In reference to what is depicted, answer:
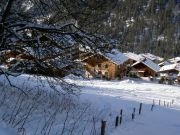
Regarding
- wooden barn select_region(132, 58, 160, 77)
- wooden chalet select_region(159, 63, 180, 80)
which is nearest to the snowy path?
wooden barn select_region(132, 58, 160, 77)

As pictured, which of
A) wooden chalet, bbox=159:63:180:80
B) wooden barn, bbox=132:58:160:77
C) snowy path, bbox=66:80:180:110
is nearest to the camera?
snowy path, bbox=66:80:180:110

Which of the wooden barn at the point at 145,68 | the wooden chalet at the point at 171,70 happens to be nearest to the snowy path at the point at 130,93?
the wooden barn at the point at 145,68

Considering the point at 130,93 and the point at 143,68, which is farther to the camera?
the point at 143,68

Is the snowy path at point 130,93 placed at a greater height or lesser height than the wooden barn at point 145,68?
lesser

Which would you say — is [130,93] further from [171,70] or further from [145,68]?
[171,70]

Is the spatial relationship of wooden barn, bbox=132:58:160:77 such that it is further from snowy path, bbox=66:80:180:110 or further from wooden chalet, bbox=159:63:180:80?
snowy path, bbox=66:80:180:110

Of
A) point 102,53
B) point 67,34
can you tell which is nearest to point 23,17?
point 67,34

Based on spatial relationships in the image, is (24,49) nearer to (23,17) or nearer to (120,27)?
(23,17)

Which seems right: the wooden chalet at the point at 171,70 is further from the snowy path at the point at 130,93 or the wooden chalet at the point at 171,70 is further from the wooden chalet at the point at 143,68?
the snowy path at the point at 130,93

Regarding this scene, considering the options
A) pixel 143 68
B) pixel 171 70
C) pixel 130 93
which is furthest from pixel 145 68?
pixel 130 93

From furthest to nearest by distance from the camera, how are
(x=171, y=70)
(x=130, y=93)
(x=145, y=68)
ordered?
A: (x=171, y=70) → (x=145, y=68) → (x=130, y=93)

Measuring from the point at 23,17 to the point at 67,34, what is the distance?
1.29 meters

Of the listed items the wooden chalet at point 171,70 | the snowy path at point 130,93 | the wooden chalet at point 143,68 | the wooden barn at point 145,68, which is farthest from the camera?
the wooden chalet at point 171,70

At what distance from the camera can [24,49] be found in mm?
11758
